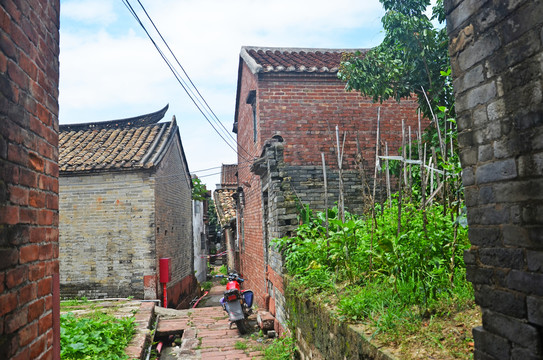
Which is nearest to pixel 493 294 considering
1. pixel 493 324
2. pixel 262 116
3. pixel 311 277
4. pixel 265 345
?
pixel 493 324

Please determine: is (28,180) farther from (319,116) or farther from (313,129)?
(319,116)

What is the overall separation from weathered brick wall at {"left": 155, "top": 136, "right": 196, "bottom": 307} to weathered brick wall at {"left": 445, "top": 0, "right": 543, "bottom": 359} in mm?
9636

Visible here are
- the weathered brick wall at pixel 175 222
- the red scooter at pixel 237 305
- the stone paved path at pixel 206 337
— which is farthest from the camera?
the weathered brick wall at pixel 175 222

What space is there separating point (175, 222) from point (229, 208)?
25.4 ft

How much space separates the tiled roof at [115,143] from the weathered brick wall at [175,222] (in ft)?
1.92

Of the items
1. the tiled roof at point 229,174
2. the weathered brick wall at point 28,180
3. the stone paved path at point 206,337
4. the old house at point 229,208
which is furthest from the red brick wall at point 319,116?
the tiled roof at point 229,174

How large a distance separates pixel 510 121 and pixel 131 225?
33.1 feet

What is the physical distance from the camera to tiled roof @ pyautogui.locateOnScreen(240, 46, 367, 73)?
8.70 metres

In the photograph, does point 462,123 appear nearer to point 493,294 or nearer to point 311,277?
point 493,294

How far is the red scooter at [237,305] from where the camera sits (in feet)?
25.5

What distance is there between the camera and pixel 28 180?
72.6 inches

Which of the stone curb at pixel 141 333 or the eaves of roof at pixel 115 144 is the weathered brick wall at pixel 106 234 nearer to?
the eaves of roof at pixel 115 144

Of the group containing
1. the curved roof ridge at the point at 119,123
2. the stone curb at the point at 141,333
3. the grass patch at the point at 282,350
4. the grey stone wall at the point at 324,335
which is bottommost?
the grass patch at the point at 282,350

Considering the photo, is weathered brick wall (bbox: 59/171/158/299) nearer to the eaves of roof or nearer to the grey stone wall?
the eaves of roof
